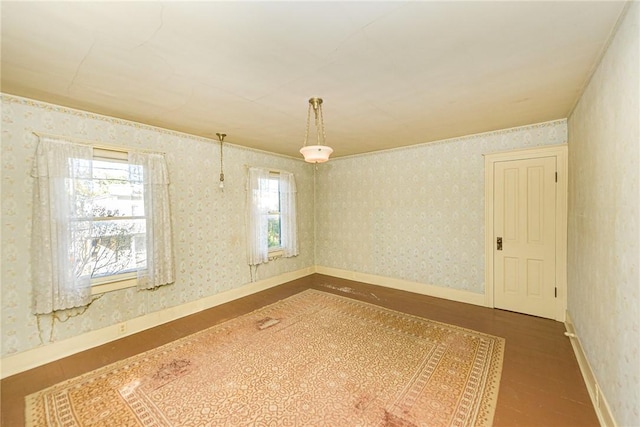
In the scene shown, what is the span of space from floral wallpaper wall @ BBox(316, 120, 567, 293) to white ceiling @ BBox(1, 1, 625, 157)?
1.01 meters

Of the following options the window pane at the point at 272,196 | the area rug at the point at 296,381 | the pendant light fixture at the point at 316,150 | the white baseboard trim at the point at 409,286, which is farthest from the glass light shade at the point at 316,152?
the white baseboard trim at the point at 409,286

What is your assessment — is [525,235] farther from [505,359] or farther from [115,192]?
[115,192]

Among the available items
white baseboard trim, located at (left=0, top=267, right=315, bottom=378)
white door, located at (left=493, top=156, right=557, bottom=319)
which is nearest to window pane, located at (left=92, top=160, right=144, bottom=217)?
white baseboard trim, located at (left=0, top=267, right=315, bottom=378)

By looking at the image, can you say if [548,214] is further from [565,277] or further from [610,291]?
[610,291]

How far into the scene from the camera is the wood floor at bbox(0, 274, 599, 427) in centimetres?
187

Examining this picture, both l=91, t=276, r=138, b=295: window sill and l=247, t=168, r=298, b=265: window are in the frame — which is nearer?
l=91, t=276, r=138, b=295: window sill

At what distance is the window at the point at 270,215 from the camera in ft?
14.8

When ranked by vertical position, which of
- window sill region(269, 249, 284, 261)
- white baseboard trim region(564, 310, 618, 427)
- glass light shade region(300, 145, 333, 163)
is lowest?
white baseboard trim region(564, 310, 618, 427)

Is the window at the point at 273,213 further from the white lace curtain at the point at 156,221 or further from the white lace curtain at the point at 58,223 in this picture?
the white lace curtain at the point at 58,223

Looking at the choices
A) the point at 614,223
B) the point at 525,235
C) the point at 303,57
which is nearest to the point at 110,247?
the point at 303,57

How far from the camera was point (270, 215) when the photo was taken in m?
4.95

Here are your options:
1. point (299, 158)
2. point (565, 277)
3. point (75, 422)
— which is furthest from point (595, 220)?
point (299, 158)

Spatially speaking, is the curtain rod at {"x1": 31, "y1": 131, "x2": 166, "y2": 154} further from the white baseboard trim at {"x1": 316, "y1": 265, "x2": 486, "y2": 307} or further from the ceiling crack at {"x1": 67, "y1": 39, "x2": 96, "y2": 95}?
the white baseboard trim at {"x1": 316, "y1": 265, "x2": 486, "y2": 307}

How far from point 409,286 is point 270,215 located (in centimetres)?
285
